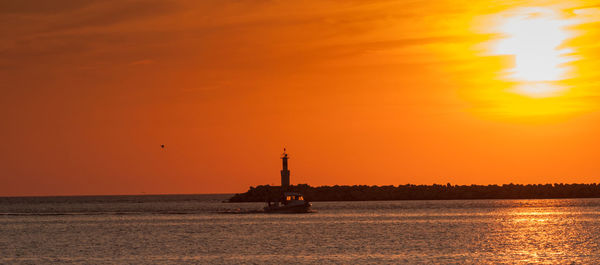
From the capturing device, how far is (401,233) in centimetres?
7481

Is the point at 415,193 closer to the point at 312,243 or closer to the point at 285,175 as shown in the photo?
the point at 285,175

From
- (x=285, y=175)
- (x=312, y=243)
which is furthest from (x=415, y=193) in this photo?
(x=312, y=243)

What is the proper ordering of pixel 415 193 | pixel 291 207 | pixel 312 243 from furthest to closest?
pixel 415 193, pixel 291 207, pixel 312 243

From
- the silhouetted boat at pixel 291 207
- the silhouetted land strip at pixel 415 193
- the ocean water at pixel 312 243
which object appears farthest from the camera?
the silhouetted land strip at pixel 415 193

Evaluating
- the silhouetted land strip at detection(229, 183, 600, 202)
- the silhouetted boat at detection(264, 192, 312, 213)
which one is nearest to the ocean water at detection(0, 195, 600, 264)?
the silhouetted boat at detection(264, 192, 312, 213)

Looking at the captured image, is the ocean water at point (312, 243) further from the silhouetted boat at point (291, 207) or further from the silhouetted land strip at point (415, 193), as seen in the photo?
the silhouetted land strip at point (415, 193)

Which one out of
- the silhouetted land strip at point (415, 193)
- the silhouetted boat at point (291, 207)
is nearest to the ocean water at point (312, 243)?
the silhouetted boat at point (291, 207)

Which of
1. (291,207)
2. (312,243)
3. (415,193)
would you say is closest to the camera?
(312,243)

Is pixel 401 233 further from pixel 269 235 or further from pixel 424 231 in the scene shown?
pixel 269 235

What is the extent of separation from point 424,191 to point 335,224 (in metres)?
109

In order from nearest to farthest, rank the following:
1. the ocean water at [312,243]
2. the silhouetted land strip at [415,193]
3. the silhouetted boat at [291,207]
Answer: the ocean water at [312,243], the silhouetted boat at [291,207], the silhouetted land strip at [415,193]

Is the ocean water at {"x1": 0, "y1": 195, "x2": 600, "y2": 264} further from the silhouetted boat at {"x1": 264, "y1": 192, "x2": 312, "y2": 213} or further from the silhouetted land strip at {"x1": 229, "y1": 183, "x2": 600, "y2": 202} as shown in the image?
the silhouetted land strip at {"x1": 229, "y1": 183, "x2": 600, "y2": 202}

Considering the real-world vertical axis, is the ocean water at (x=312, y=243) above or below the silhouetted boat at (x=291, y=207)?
below

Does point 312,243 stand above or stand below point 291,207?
below
